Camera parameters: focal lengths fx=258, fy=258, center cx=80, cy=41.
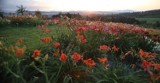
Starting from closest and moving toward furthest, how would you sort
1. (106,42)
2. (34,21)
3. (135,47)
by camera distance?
(106,42) → (135,47) → (34,21)

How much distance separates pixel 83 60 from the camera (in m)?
3.91

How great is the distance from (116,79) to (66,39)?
9.12 ft

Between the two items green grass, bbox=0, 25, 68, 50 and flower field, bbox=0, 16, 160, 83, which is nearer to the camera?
flower field, bbox=0, 16, 160, 83

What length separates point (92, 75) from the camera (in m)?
3.84

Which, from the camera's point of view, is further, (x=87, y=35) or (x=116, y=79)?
(x=87, y=35)

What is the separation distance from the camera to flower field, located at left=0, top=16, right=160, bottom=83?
351 cm

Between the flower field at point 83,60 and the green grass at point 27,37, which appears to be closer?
the flower field at point 83,60

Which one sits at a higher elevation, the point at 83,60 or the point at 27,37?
the point at 83,60

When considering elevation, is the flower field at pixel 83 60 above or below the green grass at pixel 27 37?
above

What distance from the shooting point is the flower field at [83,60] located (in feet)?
11.5

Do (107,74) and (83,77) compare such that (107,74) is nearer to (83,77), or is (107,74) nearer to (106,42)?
(83,77)

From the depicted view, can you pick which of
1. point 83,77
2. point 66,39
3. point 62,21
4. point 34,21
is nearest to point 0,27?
point 34,21

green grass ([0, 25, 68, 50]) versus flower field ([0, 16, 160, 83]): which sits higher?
flower field ([0, 16, 160, 83])

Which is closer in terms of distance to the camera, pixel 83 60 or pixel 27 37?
pixel 83 60
